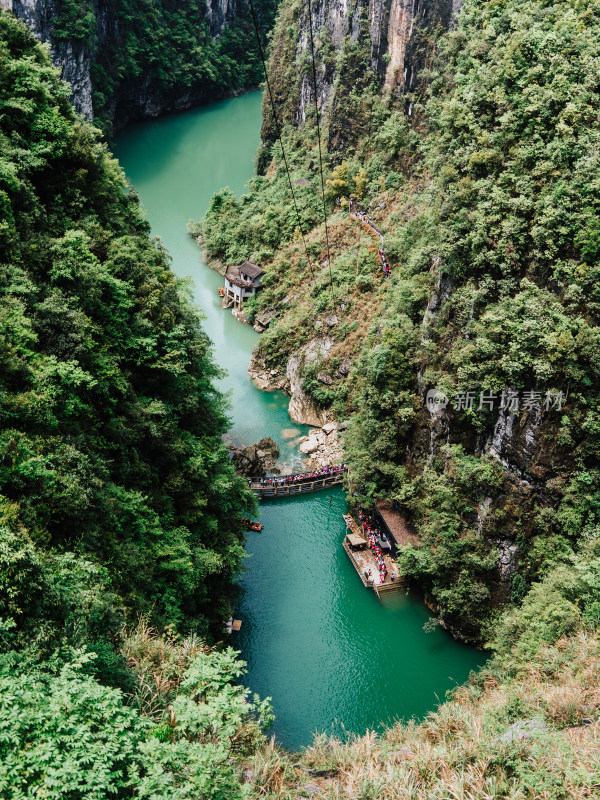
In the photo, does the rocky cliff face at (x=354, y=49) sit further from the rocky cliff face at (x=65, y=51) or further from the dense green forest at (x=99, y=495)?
the dense green forest at (x=99, y=495)

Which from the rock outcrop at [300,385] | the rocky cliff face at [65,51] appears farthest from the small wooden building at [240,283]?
the rocky cliff face at [65,51]

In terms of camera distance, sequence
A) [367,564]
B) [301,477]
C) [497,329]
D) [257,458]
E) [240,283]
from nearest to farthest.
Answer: [497,329] < [367,564] < [301,477] < [257,458] < [240,283]

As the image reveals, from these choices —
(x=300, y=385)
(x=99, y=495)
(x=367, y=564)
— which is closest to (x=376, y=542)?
(x=367, y=564)

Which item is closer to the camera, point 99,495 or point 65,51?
point 99,495

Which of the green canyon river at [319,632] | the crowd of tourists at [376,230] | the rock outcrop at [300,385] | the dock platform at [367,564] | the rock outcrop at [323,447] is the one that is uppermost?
the crowd of tourists at [376,230]

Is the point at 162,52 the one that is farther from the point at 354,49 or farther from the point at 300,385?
the point at 300,385

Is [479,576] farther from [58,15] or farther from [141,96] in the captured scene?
[141,96]

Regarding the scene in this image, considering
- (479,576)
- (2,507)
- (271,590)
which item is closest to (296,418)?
(271,590)

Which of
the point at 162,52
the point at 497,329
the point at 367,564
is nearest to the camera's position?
the point at 497,329
